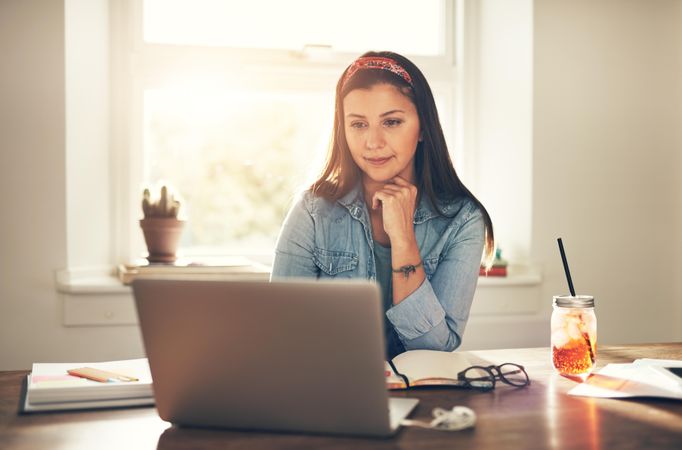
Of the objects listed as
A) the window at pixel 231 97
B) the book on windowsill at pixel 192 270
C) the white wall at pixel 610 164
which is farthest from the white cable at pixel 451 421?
the window at pixel 231 97

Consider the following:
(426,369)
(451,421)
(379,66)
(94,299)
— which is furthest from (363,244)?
(94,299)

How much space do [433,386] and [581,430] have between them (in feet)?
0.97

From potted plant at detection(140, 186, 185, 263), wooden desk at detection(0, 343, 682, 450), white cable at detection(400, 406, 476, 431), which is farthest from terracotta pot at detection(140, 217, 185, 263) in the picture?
white cable at detection(400, 406, 476, 431)

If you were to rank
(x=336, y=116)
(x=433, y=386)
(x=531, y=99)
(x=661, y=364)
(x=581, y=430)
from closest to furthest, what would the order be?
(x=581, y=430) < (x=433, y=386) < (x=661, y=364) < (x=336, y=116) < (x=531, y=99)

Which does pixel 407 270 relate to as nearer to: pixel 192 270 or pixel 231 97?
pixel 192 270

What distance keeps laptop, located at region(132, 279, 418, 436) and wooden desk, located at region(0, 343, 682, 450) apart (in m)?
0.03

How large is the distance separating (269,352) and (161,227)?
1.61 metres

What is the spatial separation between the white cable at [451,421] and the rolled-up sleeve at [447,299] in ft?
1.77

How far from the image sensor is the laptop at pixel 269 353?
92 cm

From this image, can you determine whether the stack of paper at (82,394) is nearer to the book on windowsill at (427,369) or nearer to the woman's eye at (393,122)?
the book on windowsill at (427,369)

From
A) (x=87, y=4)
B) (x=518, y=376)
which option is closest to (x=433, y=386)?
(x=518, y=376)

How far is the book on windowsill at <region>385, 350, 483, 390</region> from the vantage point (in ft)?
4.13

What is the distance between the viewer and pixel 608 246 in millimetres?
2869

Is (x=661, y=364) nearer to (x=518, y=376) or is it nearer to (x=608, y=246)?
(x=518, y=376)
